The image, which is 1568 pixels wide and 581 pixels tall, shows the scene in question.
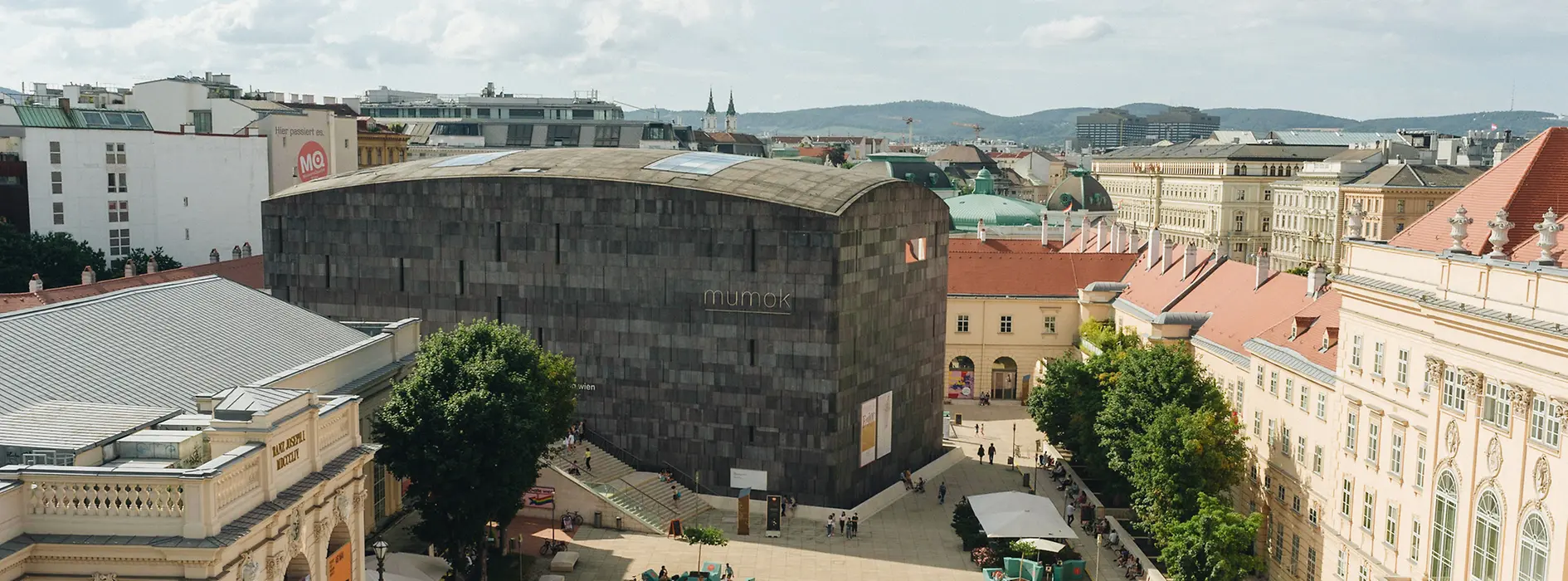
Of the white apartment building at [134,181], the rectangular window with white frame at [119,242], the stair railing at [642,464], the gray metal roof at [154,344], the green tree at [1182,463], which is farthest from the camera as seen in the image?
the rectangular window with white frame at [119,242]

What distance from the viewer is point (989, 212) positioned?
159 metres

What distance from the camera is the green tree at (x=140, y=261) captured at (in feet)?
320

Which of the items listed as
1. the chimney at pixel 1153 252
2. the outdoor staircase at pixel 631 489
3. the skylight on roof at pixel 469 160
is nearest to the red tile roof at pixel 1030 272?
the chimney at pixel 1153 252

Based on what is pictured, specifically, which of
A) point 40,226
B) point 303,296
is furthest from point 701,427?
point 40,226

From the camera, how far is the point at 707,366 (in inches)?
2734

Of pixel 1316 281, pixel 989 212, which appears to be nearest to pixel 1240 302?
pixel 1316 281

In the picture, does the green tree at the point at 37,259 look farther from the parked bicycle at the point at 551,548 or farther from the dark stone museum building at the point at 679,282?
the parked bicycle at the point at 551,548

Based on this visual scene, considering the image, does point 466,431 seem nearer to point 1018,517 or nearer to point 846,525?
point 846,525

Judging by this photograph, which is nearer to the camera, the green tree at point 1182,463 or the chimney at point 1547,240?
the chimney at point 1547,240

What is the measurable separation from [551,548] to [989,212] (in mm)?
106712

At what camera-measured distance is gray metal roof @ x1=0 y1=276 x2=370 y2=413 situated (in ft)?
114

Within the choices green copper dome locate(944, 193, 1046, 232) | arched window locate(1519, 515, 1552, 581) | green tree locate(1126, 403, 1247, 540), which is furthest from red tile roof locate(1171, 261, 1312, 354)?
green copper dome locate(944, 193, 1046, 232)

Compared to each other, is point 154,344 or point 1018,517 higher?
point 154,344

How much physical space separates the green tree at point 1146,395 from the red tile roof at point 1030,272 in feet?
109
